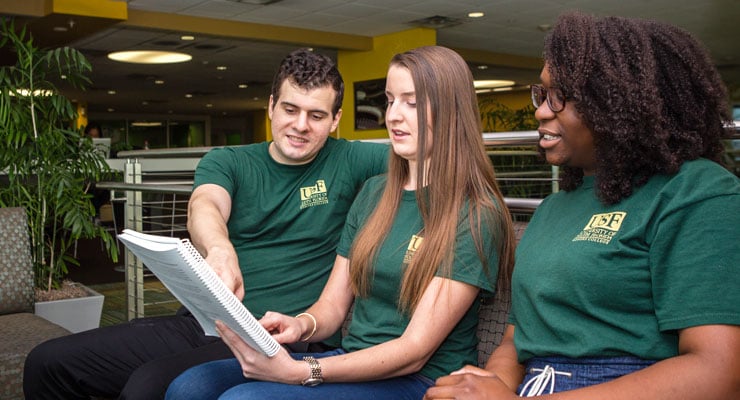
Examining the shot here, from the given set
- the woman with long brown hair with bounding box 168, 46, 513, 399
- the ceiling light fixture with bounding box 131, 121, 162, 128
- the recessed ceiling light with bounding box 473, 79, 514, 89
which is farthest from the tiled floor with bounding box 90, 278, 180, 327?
the ceiling light fixture with bounding box 131, 121, 162, 128

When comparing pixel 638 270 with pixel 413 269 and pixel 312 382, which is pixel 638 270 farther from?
pixel 312 382

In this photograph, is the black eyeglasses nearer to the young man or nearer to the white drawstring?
the white drawstring

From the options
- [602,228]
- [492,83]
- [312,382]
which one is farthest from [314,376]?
[492,83]

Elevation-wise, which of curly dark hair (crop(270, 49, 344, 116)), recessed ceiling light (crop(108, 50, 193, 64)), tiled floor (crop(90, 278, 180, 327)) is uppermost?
recessed ceiling light (crop(108, 50, 193, 64))

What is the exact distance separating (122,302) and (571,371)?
15.5ft

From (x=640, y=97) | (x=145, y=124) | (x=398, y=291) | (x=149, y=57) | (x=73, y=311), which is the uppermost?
(x=149, y=57)

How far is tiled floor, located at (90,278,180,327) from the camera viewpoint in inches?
182

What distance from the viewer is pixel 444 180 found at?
148 cm

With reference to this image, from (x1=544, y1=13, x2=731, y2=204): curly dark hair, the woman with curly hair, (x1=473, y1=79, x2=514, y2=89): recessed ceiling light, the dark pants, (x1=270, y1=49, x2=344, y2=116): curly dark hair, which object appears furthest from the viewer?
(x1=473, y1=79, x2=514, y2=89): recessed ceiling light

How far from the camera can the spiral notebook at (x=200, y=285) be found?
114 cm

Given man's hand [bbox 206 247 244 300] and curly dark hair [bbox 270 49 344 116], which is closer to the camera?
man's hand [bbox 206 247 244 300]

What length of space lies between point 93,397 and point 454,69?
1.26 meters

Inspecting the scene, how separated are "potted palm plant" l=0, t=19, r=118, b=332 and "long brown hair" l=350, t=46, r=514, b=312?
2.82 meters

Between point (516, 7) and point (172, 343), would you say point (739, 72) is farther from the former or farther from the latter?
point (172, 343)
